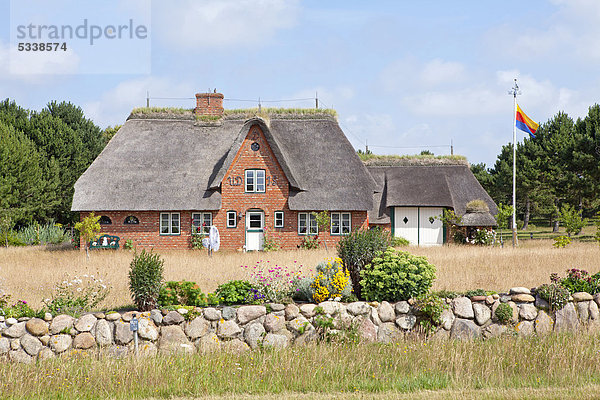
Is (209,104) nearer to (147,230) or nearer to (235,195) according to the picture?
(235,195)

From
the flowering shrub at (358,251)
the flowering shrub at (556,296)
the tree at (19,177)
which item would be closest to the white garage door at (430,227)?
the flowering shrub at (358,251)

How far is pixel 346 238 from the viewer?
12.3m

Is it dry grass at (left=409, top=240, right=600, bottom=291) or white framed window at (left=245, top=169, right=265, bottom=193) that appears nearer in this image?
dry grass at (left=409, top=240, right=600, bottom=291)

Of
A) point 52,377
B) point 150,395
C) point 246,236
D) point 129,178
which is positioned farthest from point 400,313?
point 129,178

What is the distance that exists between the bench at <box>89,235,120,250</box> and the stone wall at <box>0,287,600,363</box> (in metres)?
18.1

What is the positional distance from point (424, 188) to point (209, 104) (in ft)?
44.3

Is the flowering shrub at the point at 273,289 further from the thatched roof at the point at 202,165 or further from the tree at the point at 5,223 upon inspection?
the tree at the point at 5,223

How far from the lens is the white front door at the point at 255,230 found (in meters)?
28.0

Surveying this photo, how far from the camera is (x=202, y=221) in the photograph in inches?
1104

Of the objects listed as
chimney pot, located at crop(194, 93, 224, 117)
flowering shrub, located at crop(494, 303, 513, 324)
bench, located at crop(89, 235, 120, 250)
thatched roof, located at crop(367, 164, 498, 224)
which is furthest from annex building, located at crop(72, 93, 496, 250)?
flowering shrub, located at crop(494, 303, 513, 324)

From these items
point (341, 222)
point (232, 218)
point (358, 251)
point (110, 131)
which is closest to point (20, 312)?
point (358, 251)

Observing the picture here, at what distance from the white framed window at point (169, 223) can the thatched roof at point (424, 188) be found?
11.0 m

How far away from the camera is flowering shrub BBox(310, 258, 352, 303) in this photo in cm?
1111

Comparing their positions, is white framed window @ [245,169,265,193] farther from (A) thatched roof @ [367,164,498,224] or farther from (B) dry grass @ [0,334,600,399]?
(B) dry grass @ [0,334,600,399]
